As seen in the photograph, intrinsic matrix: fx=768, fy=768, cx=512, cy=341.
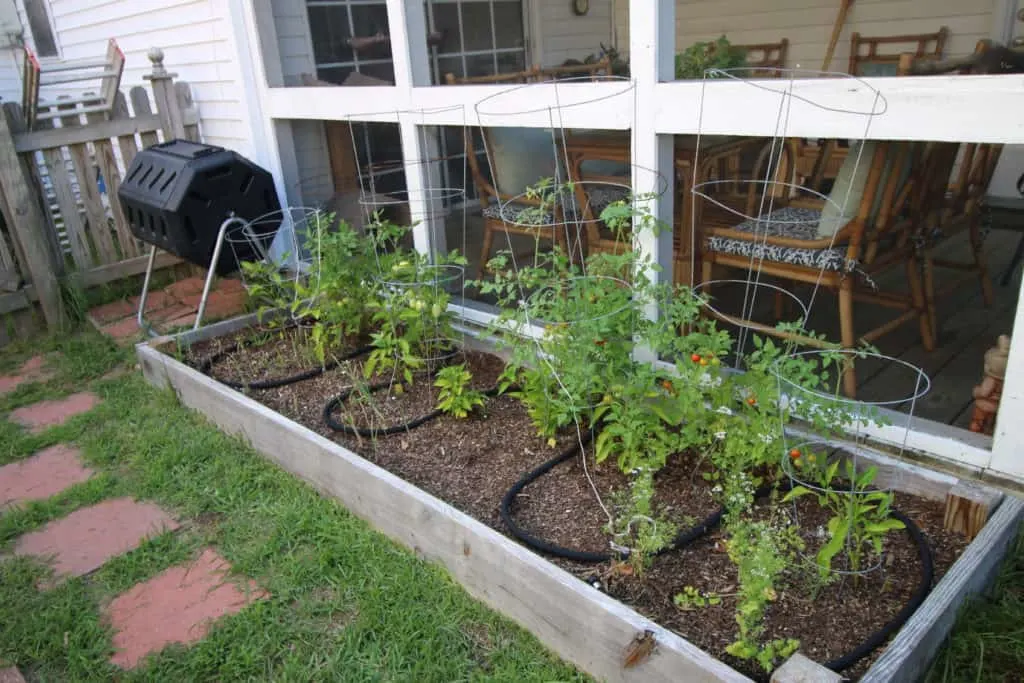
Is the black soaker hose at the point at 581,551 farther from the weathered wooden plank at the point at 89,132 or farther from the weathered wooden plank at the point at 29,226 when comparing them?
the weathered wooden plank at the point at 89,132

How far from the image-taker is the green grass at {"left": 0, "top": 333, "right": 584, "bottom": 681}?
1.75 m

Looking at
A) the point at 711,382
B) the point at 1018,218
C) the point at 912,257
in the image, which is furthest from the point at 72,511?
the point at 1018,218

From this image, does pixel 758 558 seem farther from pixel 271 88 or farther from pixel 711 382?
pixel 271 88

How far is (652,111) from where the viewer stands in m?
2.21

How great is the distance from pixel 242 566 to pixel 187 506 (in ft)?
1.42

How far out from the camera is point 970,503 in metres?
1.74

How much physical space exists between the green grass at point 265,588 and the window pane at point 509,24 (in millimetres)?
3857

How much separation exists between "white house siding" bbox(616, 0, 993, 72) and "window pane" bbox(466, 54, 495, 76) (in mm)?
1268

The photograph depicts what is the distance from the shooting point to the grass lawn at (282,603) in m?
1.69

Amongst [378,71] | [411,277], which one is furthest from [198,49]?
[411,277]

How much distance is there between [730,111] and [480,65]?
374cm

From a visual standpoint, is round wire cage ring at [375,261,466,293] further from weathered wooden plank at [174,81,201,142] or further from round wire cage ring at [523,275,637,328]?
weathered wooden plank at [174,81,201,142]

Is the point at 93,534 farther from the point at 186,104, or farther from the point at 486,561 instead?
the point at 186,104

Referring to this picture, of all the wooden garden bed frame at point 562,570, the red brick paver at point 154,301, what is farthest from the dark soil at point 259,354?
the red brick paver at point 154,301
